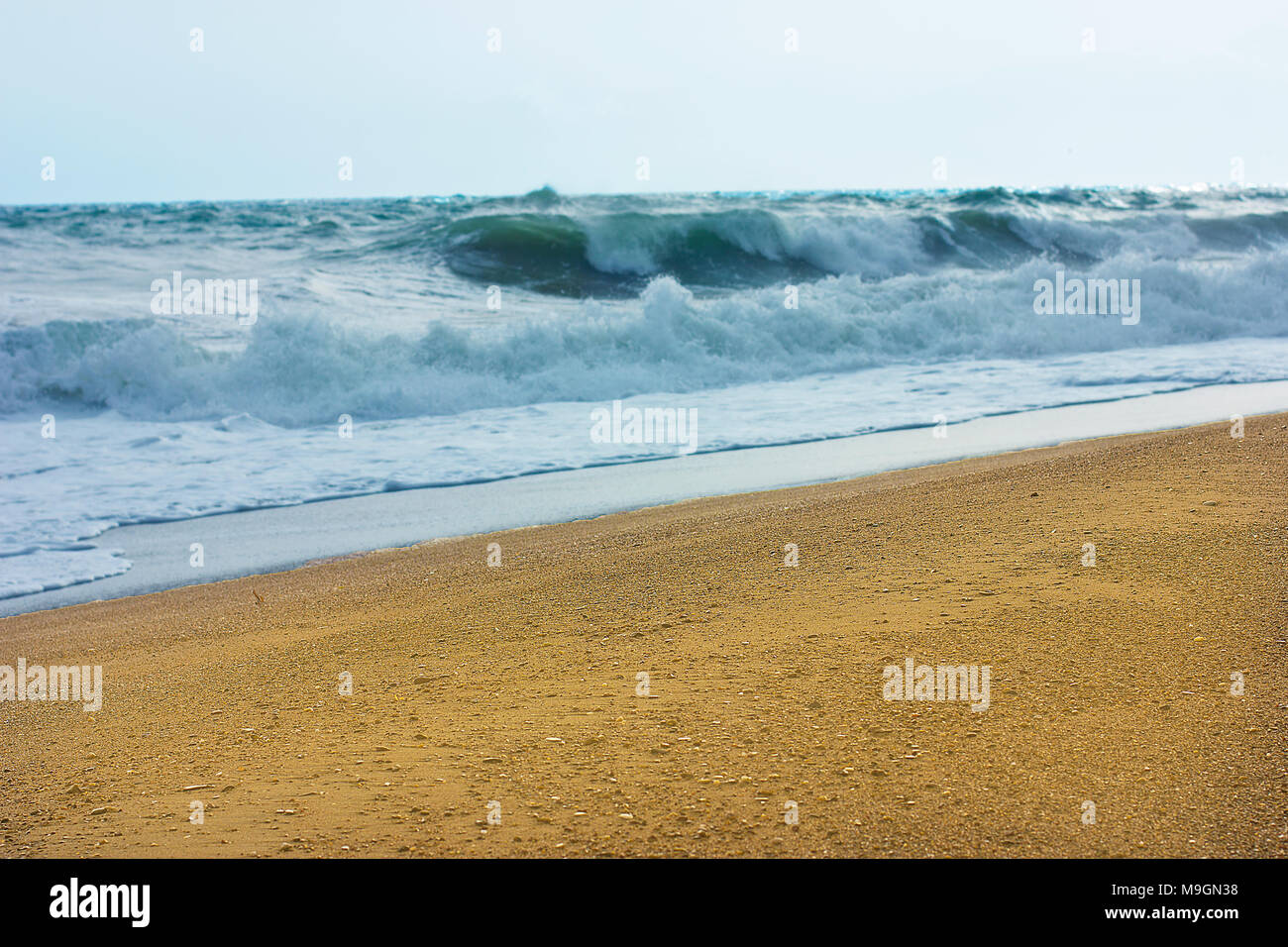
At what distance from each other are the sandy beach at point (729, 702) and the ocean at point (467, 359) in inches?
131

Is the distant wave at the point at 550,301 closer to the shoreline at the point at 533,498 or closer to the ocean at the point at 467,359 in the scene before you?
the ocean at the point at 467,359

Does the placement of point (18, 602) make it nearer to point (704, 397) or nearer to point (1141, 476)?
point (1141, 476)

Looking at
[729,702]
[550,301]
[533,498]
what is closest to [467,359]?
[533,498]

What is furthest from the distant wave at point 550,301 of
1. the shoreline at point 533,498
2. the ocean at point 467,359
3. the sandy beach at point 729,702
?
the sandy beach at point 729,702

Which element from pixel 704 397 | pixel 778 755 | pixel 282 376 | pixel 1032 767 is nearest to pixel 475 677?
pixel 778 755

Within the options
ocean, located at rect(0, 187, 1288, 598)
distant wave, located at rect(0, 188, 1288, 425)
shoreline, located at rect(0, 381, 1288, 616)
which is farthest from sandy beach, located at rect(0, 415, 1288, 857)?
distant wave, located at rect(0, 188, 1288, 425)

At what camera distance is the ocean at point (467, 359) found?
8766 millimetres

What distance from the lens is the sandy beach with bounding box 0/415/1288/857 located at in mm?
2160

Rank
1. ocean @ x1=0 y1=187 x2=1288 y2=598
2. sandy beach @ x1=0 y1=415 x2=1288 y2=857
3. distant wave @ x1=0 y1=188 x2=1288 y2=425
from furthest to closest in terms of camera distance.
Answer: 1. distant wave @ x1=0 y1=188 x2=1288 y2=425
2. ocean @ x1=0 y1=187 x2=1288 y2=598
3. sandy beach @ x1=0 y1=415 x2=1288 y2=857

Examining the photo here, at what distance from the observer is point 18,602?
18.6ft

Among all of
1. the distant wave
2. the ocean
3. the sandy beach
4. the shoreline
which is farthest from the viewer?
the distant wave

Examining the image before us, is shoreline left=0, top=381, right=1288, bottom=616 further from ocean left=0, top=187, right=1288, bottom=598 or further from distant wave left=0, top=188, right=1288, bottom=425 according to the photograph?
distant wave left=0, top=188, right=1288, bottom=425

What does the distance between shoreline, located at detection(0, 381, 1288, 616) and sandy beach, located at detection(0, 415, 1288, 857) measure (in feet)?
4.02
